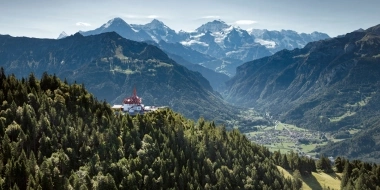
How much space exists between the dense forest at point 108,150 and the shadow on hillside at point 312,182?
3.87 m

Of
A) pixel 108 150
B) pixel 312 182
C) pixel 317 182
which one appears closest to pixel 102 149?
pixel 108 150

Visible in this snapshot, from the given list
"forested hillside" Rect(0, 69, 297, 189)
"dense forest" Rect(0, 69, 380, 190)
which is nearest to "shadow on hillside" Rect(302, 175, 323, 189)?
"dense forest" Rect(0, 69, 380, 190)

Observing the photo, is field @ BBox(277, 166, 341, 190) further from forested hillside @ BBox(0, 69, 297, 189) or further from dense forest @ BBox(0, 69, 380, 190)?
forested hillside @ BBox(0, 69, 297, 189)

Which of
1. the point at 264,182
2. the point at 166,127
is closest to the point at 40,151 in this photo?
the point at 166,127

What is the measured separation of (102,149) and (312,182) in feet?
355

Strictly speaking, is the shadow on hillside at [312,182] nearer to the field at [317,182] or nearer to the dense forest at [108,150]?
the field at [317,182]

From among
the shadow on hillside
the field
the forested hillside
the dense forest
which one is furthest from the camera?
the shadow on hillside

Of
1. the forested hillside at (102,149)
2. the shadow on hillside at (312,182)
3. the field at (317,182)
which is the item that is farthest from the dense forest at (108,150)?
the field at (317,182)

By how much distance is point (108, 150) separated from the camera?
454 feet

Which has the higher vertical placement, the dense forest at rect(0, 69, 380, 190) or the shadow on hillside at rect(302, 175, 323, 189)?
the dense forest at rect(0, 69, 380, 190)

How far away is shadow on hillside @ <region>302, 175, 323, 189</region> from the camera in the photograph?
18086 cm

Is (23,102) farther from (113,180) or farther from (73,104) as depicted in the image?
(113,180)

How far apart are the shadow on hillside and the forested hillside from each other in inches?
607

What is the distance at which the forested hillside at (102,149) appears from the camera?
4609 inches
